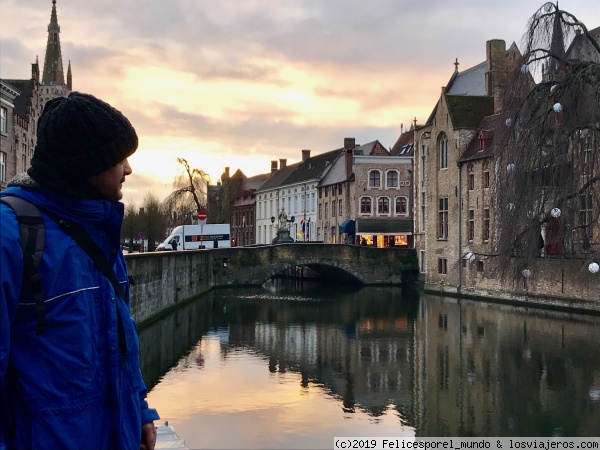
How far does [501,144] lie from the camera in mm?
19922

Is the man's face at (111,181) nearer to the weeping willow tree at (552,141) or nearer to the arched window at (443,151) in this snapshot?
the weeping willow tree at (552,141)

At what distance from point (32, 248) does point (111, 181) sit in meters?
0.38

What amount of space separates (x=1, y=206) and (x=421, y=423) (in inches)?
406

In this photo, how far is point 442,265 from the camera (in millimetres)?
36469

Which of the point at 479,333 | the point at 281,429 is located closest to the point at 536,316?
the point at 479,333

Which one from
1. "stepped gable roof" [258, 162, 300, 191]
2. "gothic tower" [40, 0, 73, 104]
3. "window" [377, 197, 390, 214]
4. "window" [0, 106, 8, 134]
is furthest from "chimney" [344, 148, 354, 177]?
"gothic tower" [40, 0, 73, 104]

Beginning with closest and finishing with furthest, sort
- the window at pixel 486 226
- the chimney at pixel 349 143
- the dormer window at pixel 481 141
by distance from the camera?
the window at pixel 486 226
the dormer window at pixel 481 141
the chimney at pixel 349 143

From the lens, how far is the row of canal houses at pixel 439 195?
28.0m

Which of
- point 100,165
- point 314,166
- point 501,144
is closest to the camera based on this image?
point 100,165

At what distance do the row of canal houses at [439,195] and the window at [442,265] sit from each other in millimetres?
56

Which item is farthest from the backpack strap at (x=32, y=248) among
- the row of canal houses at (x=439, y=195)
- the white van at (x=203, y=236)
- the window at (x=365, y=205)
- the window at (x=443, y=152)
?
the window at (x=365, y=205)

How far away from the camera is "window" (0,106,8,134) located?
29.9 m

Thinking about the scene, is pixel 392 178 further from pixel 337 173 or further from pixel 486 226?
pixel 486 226

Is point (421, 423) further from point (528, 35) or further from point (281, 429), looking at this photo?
point (528, 35)
